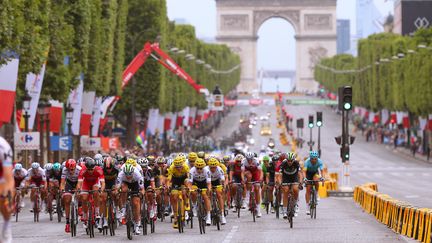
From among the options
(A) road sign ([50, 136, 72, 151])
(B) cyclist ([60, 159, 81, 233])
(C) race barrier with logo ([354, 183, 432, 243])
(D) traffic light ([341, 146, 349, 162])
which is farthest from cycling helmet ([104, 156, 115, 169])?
(A) road sign ([50, 136, 72, 151])

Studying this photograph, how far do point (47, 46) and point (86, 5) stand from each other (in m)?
12.1

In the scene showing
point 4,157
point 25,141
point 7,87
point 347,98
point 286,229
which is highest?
point 7,87

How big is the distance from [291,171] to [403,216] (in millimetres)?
4958

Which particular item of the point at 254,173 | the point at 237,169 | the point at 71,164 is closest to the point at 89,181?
A: the point at 71,164

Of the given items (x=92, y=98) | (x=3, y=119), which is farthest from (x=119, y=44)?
(x=3, y=119)

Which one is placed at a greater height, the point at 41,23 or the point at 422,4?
the point at 422,4

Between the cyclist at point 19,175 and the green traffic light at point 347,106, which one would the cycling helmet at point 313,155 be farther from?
the green traffic light at point 347,106

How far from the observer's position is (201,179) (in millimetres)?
30594

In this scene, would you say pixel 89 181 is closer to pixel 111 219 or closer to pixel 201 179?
pixel 111 219

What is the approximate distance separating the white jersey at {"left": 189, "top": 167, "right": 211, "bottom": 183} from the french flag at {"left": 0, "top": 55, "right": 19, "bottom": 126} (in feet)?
50.8

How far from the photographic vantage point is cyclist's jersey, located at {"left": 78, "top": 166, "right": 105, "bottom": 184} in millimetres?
29206

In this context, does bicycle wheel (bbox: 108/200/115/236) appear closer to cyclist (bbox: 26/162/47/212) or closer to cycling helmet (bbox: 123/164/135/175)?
cycling helmet (bbox: 123/164/135/175)

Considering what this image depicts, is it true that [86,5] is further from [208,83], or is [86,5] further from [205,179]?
[208,83]

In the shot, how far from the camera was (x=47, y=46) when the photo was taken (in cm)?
5134
